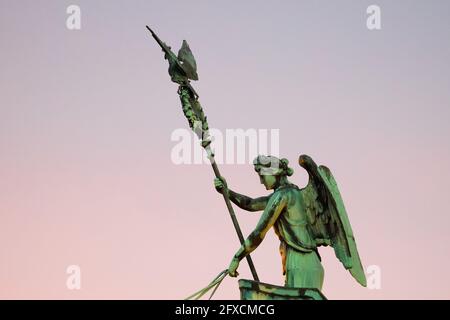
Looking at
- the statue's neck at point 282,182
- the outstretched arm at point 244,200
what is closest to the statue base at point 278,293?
the outstretched arm at point 244,200

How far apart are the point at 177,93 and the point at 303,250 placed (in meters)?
2.82

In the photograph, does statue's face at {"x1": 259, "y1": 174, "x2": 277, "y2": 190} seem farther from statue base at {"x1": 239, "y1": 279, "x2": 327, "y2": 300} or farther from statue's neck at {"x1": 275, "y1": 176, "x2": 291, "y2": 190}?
statue base at {"x1": 239, "y1": 279, "x2": 327, "y2": 300}

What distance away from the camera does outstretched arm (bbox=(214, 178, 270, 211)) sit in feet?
94.1

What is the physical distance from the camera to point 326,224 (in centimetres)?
2853

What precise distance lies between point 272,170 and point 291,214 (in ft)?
2.25

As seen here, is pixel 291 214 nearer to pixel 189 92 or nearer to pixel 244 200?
pixel 244 200

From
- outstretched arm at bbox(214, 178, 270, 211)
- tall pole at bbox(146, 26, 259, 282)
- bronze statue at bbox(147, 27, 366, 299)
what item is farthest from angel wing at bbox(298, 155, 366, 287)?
tall pole at bbox(146, 26, 259, 282)

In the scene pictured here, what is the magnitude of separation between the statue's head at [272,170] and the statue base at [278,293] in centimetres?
157

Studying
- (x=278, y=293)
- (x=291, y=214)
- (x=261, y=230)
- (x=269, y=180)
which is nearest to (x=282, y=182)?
(x=269, y=180)
